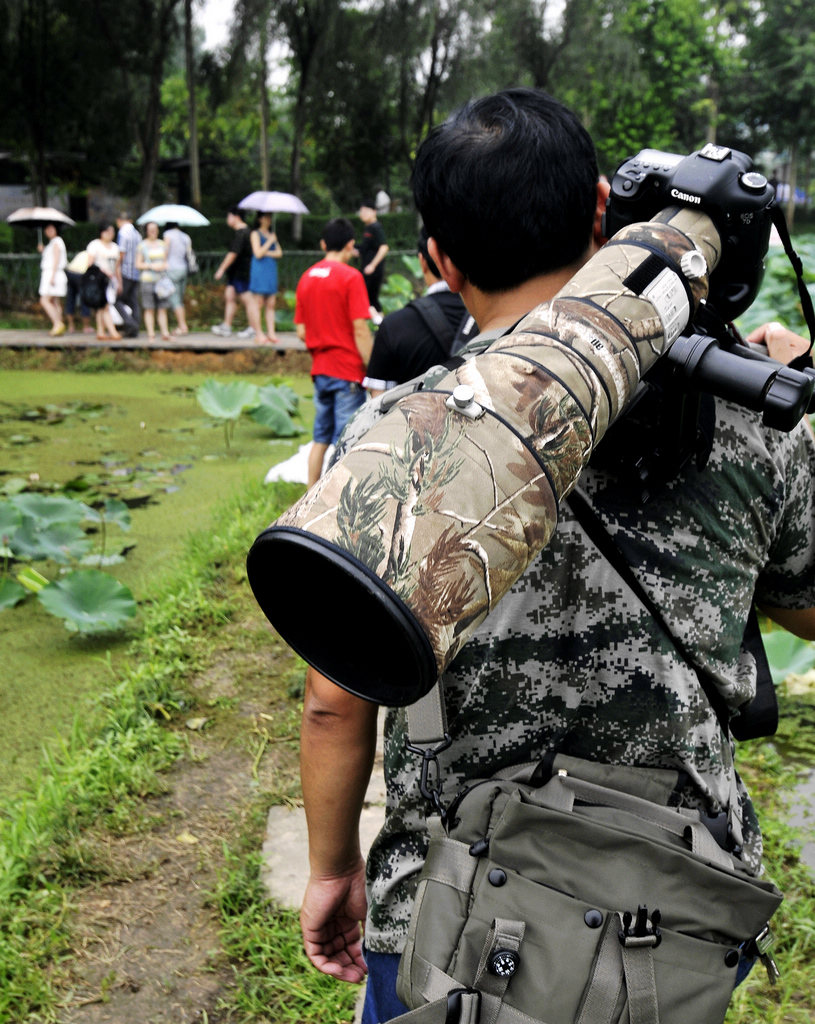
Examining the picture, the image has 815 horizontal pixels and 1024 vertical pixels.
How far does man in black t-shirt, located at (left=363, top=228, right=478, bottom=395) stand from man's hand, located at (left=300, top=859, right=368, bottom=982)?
2344 mm

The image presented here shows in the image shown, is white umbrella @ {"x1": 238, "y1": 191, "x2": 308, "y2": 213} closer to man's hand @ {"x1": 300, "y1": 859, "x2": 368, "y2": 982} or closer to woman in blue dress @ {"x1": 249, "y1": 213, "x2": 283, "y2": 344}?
woman in blue dress @ {"x1": 249, "y1": 213, "x2": 283, "y2": 344}

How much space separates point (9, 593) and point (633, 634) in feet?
12.4

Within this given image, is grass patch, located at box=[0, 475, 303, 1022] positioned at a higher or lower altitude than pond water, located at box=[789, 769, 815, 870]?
lower

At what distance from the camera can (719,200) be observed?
3.18 feet

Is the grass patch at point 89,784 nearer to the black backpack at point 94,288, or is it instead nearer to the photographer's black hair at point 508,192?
the photographer's black hair at point 508,192

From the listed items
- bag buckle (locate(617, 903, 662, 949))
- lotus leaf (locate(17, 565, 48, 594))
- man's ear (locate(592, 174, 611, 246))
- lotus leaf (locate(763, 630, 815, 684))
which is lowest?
lotus leaf (locate(17, 565, 48, 594))

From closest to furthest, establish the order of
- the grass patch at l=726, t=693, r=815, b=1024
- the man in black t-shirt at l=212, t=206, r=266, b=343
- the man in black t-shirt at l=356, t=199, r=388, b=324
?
the grass patch at l=726, t=693, r=815, b=1024 → the man in black t-shirt at l=356, t=199, r=388, b=324 → the man in black t-shirt at l=212, t=206, r=266, b=343

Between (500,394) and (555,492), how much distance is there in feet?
0.29

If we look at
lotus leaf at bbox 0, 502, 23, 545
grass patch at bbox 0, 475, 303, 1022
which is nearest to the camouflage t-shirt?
grass patch at bbox 0, 475, 303, 1022

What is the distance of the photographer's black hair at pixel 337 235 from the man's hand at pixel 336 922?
15.3 ft

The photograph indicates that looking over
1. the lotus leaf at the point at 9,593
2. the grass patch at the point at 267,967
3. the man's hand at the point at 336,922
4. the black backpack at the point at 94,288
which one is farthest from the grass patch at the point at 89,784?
the black backpack at the point at 94,288

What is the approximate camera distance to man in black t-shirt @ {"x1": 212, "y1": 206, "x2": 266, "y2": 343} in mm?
11039

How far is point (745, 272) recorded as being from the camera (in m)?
1.02

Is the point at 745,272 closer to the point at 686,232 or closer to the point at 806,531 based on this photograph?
the point at 686,232
